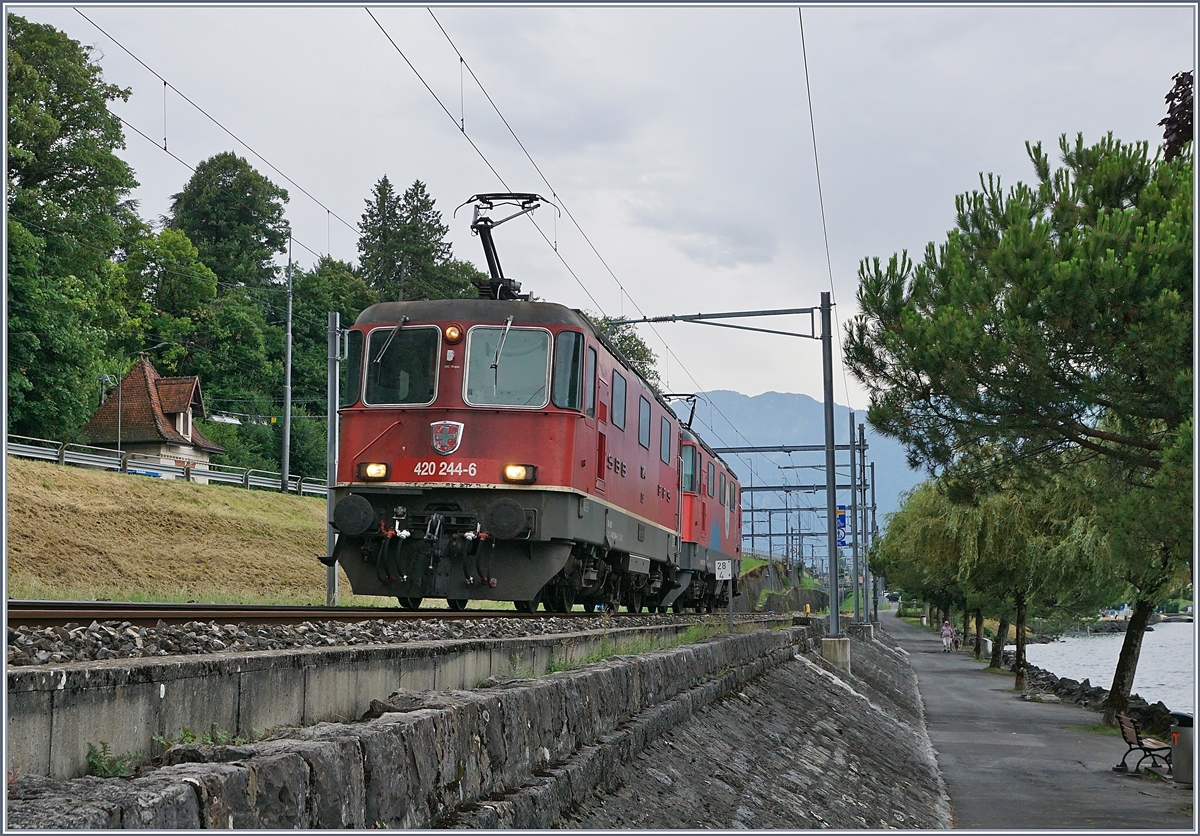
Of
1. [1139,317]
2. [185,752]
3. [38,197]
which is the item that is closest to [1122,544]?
[1139,317]

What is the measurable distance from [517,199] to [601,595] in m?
5.49

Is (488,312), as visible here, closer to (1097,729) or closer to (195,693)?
(195,693)

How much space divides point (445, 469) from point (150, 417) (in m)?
44.7

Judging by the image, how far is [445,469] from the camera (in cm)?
1296

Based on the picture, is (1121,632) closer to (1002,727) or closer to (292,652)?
(1002,727)

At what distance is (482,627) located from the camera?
Result: 905 cm

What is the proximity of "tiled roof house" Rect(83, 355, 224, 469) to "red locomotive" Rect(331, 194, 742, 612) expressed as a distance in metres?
41.7

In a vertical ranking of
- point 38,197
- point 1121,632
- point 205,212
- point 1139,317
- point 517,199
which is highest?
point 205,212

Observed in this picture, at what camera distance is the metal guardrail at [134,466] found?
3566 centimetres

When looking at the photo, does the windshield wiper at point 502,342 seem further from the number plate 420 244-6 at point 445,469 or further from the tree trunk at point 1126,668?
the tree trunk at point 1126,668

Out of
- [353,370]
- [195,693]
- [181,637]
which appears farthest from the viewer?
[353,370]

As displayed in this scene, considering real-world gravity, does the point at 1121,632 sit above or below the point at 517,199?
below

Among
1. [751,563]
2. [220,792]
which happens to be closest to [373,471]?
[220,792]

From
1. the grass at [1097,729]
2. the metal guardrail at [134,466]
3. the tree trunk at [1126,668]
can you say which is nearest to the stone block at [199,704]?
the grass at [1097,729]
